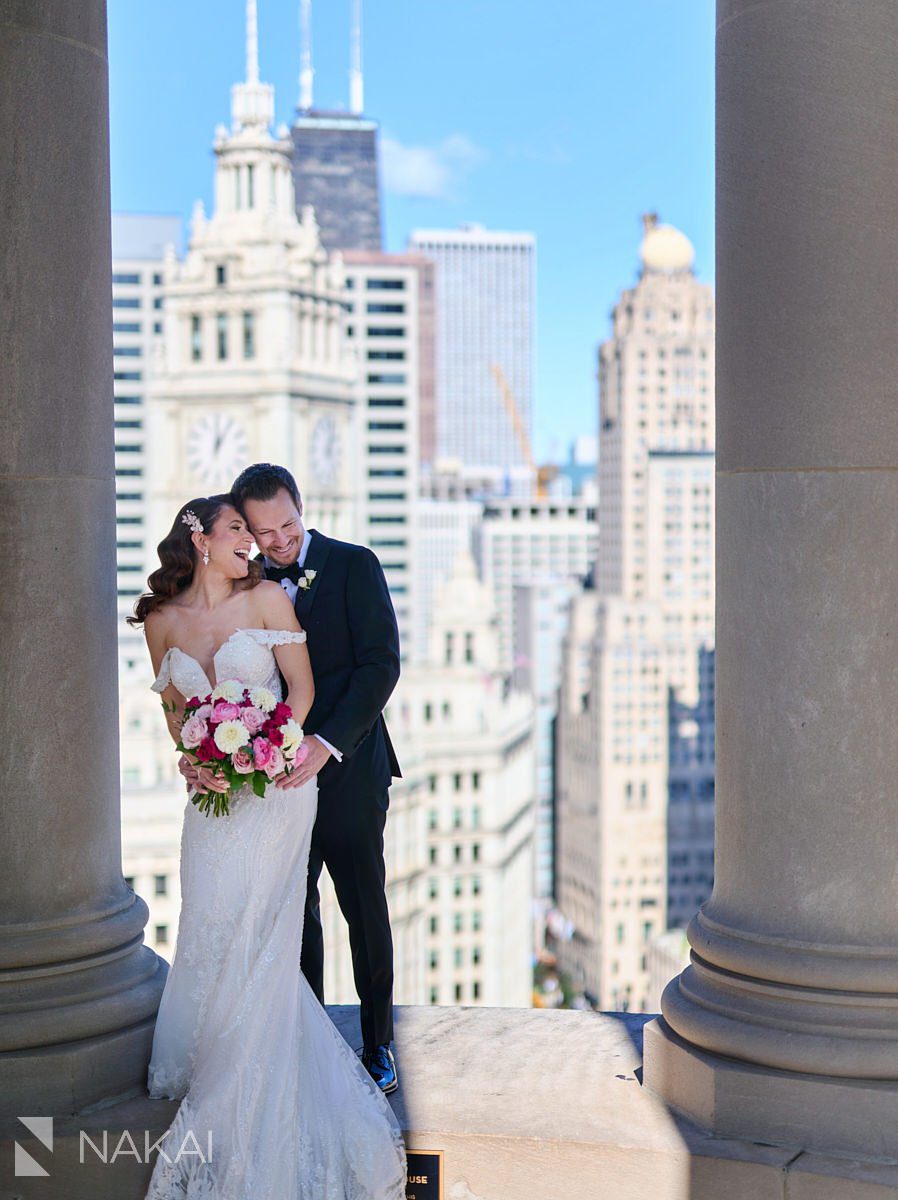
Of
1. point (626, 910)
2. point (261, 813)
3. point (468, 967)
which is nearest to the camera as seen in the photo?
point (261, 813)

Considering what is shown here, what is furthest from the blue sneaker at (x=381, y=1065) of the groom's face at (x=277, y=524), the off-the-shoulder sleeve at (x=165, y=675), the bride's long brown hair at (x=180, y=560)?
the groom's face at (x=277, y=524)

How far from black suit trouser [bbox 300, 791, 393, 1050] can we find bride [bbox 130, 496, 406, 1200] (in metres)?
0.28

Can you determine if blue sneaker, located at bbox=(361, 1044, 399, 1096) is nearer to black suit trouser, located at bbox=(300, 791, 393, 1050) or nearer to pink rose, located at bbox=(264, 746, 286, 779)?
black suit trouser, located at bbox=(300, 791, 393, 1050)

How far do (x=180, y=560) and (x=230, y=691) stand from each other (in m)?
1.06

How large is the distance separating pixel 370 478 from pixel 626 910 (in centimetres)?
6351

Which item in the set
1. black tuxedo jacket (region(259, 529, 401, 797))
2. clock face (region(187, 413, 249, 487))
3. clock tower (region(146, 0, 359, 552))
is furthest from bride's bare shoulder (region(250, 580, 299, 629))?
clock face (region(187, 413, 249, 487))

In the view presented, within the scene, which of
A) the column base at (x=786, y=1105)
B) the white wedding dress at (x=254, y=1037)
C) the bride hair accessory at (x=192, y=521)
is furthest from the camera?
the bride hair accessory at (x=192, y=521)

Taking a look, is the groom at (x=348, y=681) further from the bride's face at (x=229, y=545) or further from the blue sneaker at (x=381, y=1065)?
the bride's face at (x=229, y=545)

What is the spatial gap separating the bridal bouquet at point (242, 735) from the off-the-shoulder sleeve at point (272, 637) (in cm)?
41

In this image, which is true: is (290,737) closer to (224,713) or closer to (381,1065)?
(224,713)

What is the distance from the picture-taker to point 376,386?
576 feet

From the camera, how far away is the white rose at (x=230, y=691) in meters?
9.06

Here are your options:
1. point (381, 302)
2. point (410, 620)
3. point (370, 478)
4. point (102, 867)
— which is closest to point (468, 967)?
point (410, 620)

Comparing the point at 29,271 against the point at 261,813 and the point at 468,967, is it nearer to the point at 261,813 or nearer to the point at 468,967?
the point at 261,813
